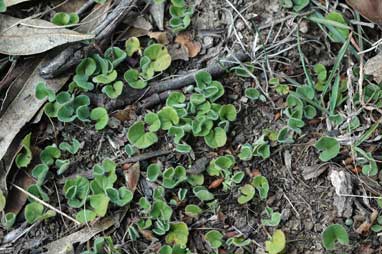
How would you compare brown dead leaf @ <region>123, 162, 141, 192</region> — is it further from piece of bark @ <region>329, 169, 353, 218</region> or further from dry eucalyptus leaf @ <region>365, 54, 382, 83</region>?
dry eucalyptus leaf @ <region>365, 54, 382, 83</region>

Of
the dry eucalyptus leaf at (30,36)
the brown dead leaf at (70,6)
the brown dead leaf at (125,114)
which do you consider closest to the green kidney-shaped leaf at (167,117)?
the brown dead leaf at (125,114)

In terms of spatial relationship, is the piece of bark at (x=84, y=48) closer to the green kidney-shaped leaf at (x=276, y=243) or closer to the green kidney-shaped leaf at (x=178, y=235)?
the green kidney-shaped leaf at (x=178, y=235)

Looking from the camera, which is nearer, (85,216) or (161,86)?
(85,216)

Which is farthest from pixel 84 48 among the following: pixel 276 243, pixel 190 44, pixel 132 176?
pixel 276 243

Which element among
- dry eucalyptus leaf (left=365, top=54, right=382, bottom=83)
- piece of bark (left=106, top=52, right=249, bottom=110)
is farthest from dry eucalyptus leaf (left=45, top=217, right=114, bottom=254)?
dry eucalyptus leaf (left=365, top=54, right=382, bottom=83)

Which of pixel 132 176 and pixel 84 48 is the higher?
pixel 84 48

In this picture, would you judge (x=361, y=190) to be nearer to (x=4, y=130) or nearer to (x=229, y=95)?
(x=229, y=95)

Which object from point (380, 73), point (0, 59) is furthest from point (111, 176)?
point (380, 73)

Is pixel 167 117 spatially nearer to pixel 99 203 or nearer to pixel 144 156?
pixel 144 156
